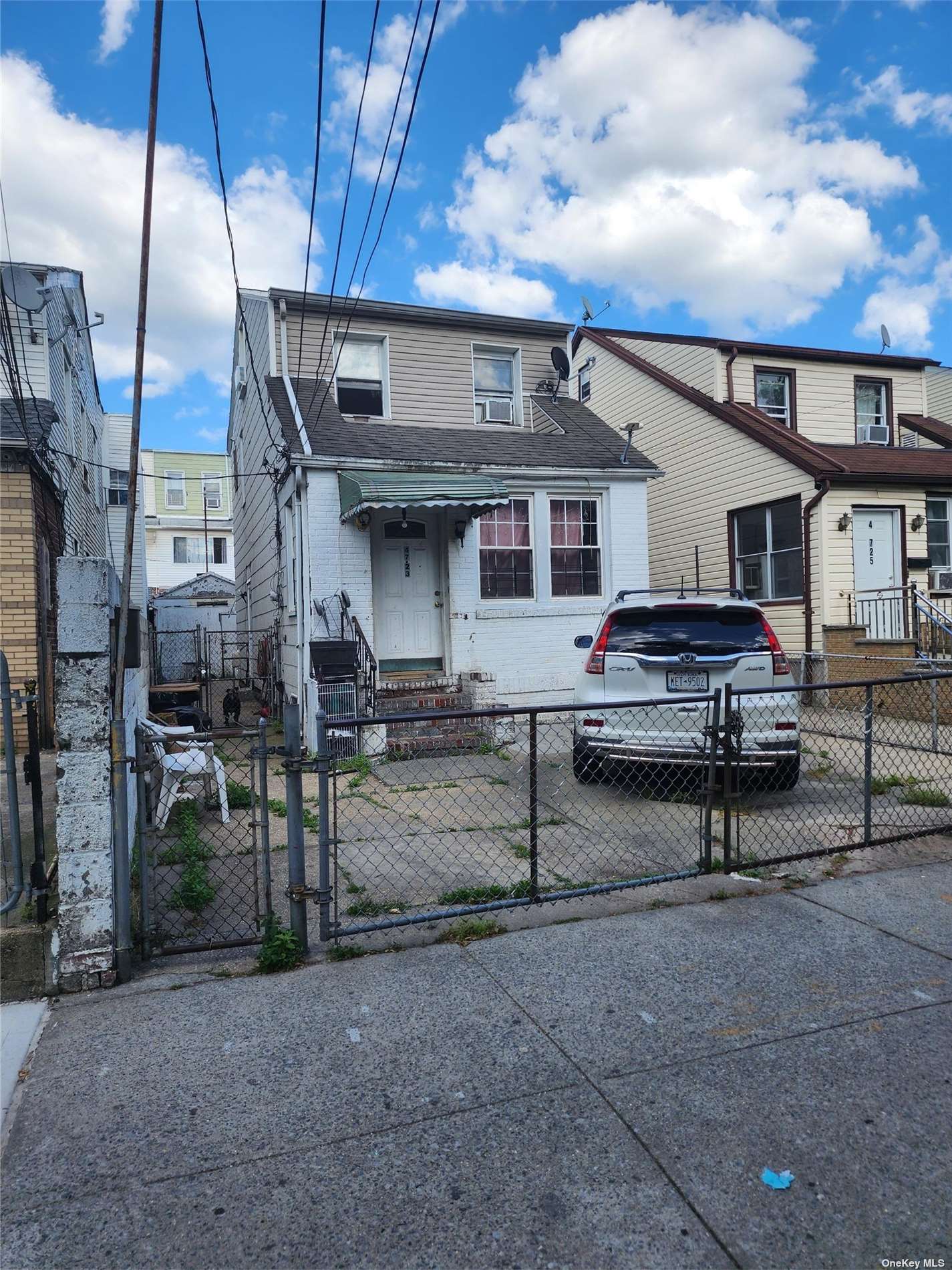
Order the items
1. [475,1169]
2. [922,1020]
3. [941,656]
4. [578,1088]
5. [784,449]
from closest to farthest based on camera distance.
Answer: [475,1169]
[578,1088]
[922,1020]
[941,656]
[784,449]

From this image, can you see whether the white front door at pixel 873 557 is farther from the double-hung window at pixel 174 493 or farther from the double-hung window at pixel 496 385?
the double-hung window at pixel 174 493

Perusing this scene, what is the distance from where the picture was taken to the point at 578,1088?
2777 millimetres

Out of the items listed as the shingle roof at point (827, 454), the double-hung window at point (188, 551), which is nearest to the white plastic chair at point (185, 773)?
the shingle roof at point (827, 454)

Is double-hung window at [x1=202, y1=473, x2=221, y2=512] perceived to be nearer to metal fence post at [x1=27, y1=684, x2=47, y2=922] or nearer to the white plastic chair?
the white plastic chair

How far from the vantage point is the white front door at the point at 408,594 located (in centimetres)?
1176

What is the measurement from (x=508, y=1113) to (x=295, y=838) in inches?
65.3

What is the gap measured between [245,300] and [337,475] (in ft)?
17.9

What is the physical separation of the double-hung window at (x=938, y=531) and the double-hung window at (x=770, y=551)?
8.91ft

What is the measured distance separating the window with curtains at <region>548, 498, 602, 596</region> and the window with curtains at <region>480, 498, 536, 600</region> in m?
0.41

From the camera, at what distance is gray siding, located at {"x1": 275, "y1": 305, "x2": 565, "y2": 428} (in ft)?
42.5

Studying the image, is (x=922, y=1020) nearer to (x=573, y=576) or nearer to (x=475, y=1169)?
(x=475, y=1169)

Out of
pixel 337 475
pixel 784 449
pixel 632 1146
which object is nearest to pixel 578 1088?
pixel 632 1146

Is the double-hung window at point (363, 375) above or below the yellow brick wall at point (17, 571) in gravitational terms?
above

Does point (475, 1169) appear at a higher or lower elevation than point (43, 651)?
lower
